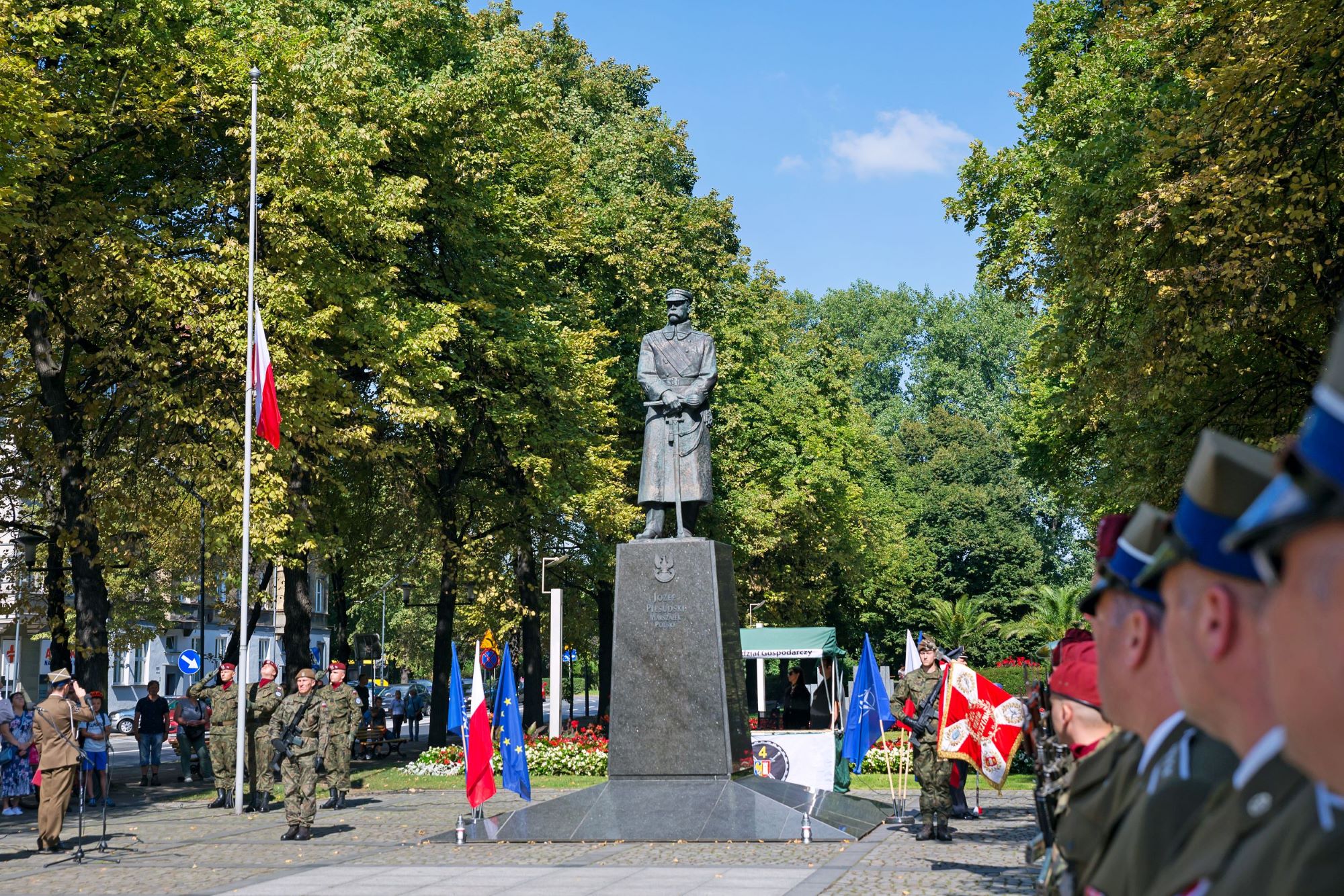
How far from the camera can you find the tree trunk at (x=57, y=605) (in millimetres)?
23531

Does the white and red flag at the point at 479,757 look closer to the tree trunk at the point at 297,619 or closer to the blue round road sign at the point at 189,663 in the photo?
the tree trunk at the point at 297,619

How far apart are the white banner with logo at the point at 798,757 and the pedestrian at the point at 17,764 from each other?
1046 cm

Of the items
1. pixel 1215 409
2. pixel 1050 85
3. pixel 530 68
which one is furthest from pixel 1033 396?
pixel 1215 409

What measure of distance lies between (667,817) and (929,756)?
9.87 feet

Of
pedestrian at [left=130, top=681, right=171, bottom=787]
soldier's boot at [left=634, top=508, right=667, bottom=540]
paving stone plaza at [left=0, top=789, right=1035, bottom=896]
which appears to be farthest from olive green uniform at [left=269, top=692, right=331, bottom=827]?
pedestrian at [left=130, top=681, right=171, bottom=787]

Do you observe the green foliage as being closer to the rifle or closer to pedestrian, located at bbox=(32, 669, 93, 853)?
the rifle

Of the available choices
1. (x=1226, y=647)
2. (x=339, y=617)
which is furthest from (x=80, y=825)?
(x=339, y=617)

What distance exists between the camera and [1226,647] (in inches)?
66.2

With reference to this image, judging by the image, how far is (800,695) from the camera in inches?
1014

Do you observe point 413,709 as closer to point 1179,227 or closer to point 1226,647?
point 1179,227

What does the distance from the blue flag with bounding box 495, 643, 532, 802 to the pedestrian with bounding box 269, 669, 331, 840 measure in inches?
87.7

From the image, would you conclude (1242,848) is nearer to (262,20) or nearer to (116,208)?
(116,208)

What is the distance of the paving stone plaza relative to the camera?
12.6 meters

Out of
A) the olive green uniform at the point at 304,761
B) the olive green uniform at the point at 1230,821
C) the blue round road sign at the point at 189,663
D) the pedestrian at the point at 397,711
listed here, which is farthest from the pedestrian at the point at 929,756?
the blue round road sign at the point at 189,663
